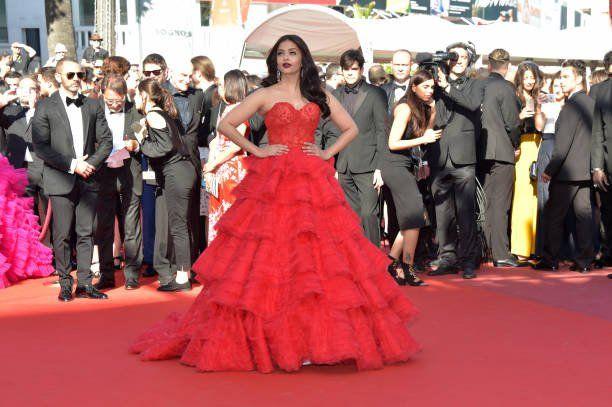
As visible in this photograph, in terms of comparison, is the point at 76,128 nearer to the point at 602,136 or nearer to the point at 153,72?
the point at 153,72

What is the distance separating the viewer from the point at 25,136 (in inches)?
418

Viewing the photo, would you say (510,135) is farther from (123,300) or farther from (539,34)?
(539,34)

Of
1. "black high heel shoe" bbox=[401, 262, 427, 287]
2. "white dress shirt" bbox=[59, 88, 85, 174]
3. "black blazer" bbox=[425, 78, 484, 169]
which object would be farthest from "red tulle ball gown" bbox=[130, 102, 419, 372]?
"black blazer" bbox=[425, 78, 484, 169]

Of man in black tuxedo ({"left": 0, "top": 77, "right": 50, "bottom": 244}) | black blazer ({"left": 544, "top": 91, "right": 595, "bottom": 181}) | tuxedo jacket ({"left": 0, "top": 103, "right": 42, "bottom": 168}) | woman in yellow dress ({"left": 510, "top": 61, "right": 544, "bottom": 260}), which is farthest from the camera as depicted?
tuxedo jacket ({"left": 0, "top": 103, "right": 42, "bottom": 168})

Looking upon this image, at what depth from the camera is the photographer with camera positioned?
370 inches

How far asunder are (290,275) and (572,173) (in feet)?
16.1

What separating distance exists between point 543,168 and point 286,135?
4.69 meters

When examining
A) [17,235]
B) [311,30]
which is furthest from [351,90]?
[311,30]

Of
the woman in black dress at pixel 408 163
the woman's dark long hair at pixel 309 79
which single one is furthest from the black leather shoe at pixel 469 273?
the woman's dark long hair at pixel 309 79

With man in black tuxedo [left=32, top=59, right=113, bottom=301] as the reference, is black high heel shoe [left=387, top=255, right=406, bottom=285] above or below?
below

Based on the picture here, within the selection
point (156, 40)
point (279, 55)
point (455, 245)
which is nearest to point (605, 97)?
point (455, 245)

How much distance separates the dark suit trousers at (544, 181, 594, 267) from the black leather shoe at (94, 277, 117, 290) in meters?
4.32

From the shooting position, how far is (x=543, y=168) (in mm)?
10055

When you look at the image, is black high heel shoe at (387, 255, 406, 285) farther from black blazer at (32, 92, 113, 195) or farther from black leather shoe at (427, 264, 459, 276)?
black blazer at (32, 92, 113, 195)
